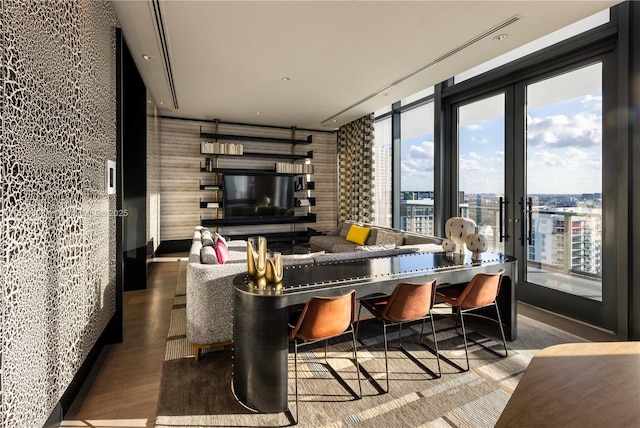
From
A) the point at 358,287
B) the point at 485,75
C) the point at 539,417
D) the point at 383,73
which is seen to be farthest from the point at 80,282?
the point at 485,75

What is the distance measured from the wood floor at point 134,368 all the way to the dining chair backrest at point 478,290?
134 cm

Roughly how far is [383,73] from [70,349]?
4.34 metres

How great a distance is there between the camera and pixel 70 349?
2.11m

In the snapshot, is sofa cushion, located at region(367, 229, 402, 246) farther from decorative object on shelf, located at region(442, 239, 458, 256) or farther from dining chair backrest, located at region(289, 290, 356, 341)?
dining chair backrest, located at region(289, 290, 356, 341)

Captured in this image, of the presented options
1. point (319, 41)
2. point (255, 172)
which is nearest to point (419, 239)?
point (319, 41)

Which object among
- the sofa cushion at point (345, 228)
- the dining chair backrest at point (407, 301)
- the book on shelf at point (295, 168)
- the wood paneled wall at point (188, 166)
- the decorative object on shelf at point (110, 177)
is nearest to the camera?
Result: the dining chair backrest at point (407, 301)

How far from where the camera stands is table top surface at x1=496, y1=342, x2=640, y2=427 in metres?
0.61

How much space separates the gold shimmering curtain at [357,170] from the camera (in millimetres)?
7156

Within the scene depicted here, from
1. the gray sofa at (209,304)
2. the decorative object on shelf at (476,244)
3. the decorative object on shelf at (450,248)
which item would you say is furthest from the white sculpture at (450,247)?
the gray sofa at (209,304)

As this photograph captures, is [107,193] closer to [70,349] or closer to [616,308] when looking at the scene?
[70,349]

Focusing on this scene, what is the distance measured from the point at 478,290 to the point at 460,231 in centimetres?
71

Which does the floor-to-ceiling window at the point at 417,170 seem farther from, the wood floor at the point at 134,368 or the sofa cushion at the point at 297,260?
the sofa cushion at the point at 297,260

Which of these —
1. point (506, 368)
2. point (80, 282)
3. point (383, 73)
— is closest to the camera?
point (80, 282)

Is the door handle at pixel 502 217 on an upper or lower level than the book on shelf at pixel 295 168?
lower
